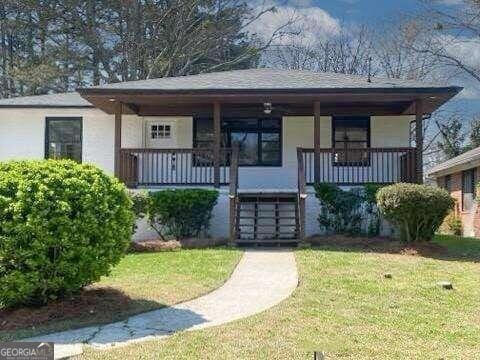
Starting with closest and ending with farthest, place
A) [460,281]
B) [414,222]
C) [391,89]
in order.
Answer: [460,281] → [414,222] → [391,89]

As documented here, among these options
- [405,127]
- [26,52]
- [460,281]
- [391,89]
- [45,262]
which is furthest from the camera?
[26,52]

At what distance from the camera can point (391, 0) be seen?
109 ft

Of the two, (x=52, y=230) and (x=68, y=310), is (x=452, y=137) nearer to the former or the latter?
(x=68, y=310)

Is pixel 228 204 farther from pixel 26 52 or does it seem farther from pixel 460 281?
pixel 26 52

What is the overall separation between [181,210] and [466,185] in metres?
14.2

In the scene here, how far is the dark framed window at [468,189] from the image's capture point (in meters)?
22.2

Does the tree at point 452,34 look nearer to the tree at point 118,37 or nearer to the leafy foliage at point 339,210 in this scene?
the tree at point 118,37

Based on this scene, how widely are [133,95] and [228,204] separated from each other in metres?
3.69

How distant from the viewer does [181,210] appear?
44.6 feet

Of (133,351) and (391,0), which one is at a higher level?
(391,0)

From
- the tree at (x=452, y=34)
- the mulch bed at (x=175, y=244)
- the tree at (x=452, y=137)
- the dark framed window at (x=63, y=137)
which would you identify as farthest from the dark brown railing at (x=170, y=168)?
the tree at (x=452, y=137)

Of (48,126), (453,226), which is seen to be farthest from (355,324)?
(453,226)

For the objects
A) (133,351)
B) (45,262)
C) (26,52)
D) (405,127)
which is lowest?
(133,351)

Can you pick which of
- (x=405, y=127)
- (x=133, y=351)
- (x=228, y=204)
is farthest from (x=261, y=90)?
(x=133, y=351)
